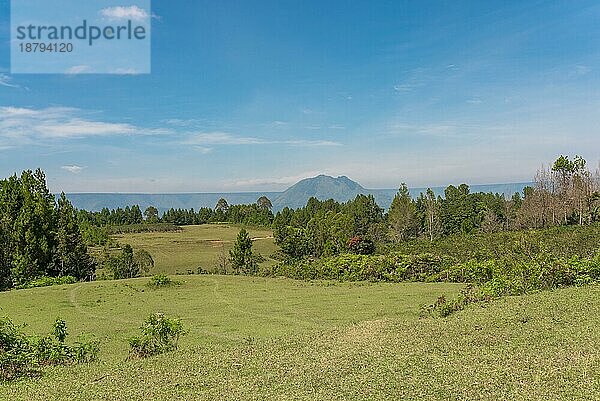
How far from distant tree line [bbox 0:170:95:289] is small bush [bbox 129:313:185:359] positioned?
18310 mm

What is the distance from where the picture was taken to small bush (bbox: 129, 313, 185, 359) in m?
8.45

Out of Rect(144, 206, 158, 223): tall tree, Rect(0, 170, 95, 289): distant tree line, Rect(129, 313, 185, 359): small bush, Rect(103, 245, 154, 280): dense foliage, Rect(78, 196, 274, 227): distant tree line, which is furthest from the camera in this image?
Rect(144, 206, 158, 223): tall tree

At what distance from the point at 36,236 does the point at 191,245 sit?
81.3 feet

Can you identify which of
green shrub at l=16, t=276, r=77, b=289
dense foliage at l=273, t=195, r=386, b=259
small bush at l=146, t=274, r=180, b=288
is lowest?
green shrub at l=16, t=276, r=77, b=289

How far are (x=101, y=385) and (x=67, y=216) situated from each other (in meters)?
24.0

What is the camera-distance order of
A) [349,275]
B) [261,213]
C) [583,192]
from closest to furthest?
[349,275] → [583,192] → [261,213]

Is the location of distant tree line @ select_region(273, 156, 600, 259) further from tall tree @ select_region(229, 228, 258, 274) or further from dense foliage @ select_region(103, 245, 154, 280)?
dense foliage @ select_region(103, 245, 154, 280)

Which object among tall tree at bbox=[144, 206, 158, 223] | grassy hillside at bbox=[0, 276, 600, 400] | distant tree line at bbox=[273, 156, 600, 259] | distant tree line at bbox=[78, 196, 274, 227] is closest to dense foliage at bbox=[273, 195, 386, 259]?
distant tree line at bbox=[273, 156, 600, 259]

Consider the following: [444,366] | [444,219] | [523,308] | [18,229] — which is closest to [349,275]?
[523,308]

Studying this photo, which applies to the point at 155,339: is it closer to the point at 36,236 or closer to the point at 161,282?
the point at 161,282

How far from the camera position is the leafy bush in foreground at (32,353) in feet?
25.3

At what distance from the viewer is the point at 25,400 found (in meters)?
6.33

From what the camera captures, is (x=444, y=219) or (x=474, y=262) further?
(x=444, y=219)

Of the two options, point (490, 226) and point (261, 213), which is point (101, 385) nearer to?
point (490, 226)
